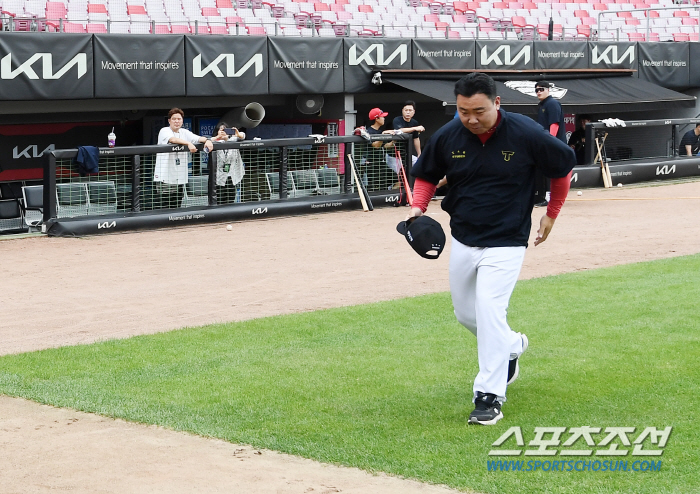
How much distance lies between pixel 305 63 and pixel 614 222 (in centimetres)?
652

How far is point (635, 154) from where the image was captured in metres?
23.2

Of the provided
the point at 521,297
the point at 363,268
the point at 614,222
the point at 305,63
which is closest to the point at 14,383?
the point at 521,297

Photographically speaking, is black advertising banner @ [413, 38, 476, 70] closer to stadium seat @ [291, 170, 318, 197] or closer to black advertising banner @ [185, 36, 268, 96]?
black advertising banner @ [185, 36, 268, 96]

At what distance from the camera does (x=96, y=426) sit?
545 cm

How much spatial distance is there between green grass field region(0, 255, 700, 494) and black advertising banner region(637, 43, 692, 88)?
16416mm

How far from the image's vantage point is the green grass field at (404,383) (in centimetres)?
483

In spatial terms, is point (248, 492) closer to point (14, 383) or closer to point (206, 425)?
point (206, 425)

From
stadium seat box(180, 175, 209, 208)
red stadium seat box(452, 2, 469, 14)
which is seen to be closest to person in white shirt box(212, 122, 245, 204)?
stadium seat box(180, 175, 209, 208)

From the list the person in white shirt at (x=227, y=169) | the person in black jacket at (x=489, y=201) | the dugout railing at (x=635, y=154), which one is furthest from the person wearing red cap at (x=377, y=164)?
the person in black jacket at (x=489, y=201)

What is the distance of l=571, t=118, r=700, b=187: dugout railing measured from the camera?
20.1m

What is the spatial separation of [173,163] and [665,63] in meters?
14.5

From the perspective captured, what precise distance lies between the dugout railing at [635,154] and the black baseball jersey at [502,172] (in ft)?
46.5

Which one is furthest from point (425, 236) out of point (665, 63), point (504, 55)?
point (665, 63)

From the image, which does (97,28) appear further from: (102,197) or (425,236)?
(425,236)
